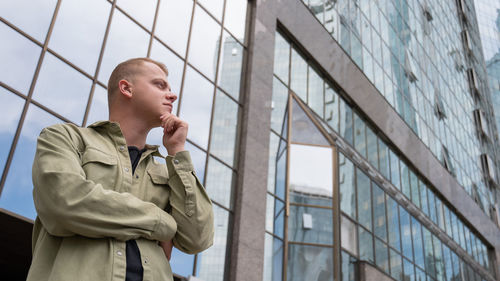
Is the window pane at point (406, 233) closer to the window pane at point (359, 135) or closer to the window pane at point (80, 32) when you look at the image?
the window pane at point (359, 135)

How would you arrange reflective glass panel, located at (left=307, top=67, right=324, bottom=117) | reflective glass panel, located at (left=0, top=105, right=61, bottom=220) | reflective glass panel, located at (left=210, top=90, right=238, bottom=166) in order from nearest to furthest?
reflective glass panel, located at (left=0, top=105, right=61, bottom=220)
reflective glass panel, located at (left=210, top=90, right=238, bottom=166)
reflective glass panel, located at (left=307, top=67, right=324, bottom=117)

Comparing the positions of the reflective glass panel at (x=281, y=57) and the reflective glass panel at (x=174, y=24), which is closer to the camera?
the reflective glass panel at (x=174, y=24)

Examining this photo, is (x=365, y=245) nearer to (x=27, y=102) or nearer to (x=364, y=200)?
(x=364, y=200)

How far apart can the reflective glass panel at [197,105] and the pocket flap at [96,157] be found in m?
10.2

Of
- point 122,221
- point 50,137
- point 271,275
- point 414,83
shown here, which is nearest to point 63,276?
point 122,221

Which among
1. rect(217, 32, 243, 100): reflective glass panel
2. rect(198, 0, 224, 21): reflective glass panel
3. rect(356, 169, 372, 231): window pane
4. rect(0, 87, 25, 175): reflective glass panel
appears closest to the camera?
rect(0, 87, 25, 175): reflective glass panel

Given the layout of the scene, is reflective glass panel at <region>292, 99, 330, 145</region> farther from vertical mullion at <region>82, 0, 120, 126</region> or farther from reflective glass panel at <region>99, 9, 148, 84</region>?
vertical mullion at <region>82, 0, 120, 126</region>

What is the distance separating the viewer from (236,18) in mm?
15562

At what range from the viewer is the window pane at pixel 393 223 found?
2028cm

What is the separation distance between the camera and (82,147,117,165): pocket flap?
94.3 inches

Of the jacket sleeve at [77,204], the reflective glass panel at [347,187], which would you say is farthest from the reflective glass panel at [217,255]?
the jacket sleeve at [77,204]

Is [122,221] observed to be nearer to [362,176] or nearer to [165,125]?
[165,125]

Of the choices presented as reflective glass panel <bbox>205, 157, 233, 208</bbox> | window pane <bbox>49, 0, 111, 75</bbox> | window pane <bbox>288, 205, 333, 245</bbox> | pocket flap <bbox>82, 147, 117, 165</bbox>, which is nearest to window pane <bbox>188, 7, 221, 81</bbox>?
reflective glass panel <bbox>205, 157, 233, 208</bbox>

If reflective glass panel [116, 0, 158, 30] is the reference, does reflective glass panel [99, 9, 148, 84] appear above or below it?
below
